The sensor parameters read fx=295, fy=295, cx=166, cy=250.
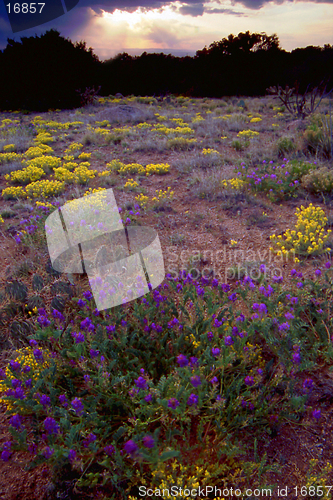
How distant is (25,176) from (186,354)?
6.13 meters

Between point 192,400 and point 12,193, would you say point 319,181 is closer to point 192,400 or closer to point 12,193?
point 192,400

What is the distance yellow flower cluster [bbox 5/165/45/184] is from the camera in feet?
22.1

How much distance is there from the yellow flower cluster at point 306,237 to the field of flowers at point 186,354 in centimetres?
3

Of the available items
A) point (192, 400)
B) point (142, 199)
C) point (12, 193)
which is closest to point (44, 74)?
point (12, 193)

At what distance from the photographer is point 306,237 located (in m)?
3.70

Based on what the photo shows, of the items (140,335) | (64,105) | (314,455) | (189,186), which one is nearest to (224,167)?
(189,186)

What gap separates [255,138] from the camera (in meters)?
9.19

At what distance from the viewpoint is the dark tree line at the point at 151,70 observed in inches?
802

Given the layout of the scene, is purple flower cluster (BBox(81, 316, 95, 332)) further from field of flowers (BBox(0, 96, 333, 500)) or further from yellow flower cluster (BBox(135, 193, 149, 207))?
yellow flower cluster (BBox(135, 193, 149, 207))

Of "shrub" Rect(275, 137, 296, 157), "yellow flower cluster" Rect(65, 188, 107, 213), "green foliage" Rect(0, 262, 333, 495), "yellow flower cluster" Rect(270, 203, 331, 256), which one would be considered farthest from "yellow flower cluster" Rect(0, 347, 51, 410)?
"shrub" Rect(275, 137, 296, 157)

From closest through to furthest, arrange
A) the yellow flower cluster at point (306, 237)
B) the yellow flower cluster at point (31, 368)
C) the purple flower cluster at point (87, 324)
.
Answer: the yellow flower cluster at point (31, 368) < the purple flower cluster at point (87, 324) < the yellow flower cluster at point (306, 237)

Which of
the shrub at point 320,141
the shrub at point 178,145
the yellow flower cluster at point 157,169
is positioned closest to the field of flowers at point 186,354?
the shrub at point 320,141

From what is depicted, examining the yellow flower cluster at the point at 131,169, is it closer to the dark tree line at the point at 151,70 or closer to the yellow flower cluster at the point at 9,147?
the yellow flower cluster at the point at 9,147

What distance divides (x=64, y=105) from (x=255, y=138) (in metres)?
15.9
